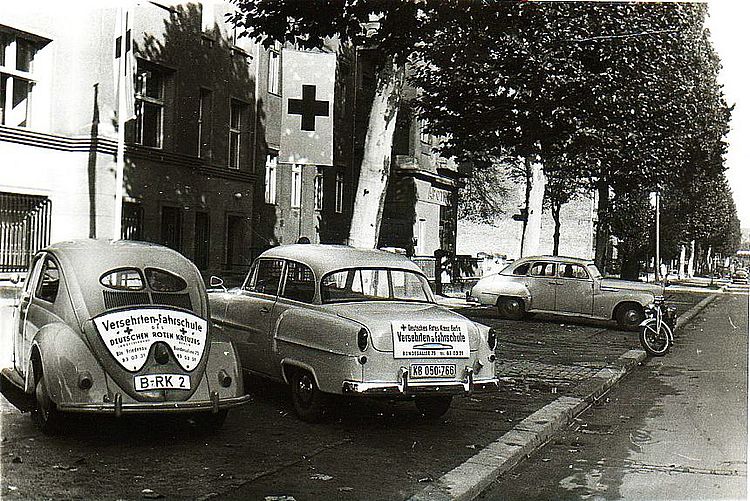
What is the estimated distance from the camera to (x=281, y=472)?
6.23 metres

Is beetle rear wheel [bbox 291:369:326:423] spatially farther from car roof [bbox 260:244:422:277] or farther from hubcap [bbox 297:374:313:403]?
car roof [bbox 260:244:422:277]

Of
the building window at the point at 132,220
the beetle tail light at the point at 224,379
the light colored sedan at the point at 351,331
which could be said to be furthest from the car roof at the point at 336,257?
the building window at the point at 132,220

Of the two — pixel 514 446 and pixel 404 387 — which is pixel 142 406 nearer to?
pixel 404 387

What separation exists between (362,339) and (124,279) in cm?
206

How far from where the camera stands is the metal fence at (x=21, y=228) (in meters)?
9.64

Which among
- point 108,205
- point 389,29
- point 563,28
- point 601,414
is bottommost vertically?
point 601,414

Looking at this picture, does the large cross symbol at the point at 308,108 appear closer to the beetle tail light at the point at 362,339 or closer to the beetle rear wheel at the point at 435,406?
the beetle rear wheel at the point at 435,406

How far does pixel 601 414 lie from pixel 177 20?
1560cm

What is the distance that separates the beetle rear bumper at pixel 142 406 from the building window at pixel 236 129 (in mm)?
18635

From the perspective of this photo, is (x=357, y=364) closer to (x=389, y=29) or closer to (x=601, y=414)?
(x=601, y=414)

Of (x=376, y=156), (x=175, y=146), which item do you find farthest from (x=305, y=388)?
(x=175, y=146)

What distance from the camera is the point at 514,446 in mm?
7410

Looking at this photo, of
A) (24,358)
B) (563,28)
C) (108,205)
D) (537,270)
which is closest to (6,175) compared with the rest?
(108,205)

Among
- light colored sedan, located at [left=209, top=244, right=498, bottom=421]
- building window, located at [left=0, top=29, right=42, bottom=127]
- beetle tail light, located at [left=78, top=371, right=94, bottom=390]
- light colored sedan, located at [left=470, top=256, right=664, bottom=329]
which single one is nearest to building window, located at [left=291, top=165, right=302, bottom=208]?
light colored sedan, located at [left=470, top=256, right=664, bottom=329]
